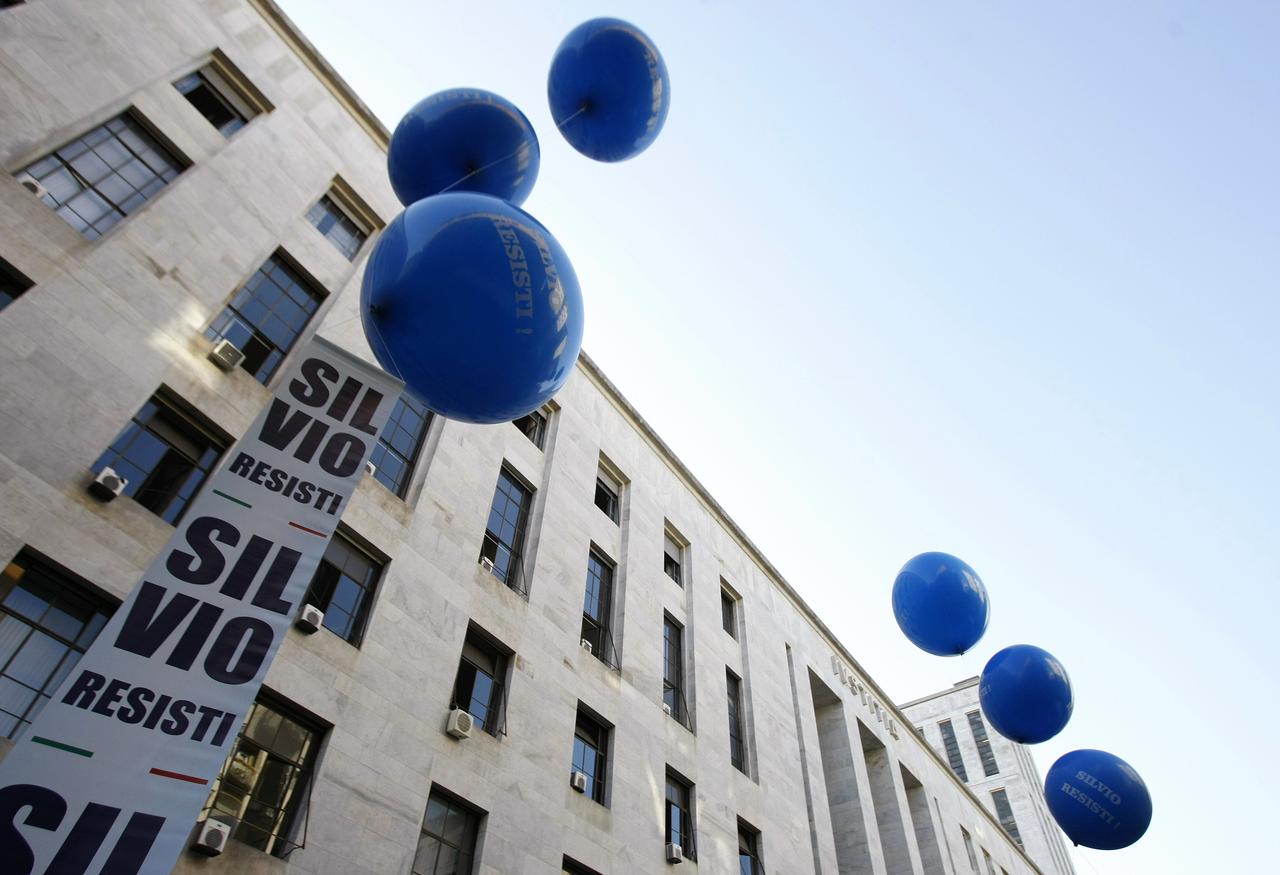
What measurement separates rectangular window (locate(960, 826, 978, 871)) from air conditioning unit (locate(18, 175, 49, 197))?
3480cm

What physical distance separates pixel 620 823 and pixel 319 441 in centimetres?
1024

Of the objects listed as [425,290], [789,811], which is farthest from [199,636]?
[789,811]

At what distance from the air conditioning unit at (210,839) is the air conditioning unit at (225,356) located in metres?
6.32

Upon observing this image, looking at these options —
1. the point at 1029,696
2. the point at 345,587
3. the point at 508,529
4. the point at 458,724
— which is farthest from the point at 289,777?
the point at 1029,696

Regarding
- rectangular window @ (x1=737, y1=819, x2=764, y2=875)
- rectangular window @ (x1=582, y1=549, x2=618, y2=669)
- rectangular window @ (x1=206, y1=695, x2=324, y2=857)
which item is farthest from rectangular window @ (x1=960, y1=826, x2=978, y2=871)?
rectangular window @ (x1=206, y1=695, x2=324, y2=857)

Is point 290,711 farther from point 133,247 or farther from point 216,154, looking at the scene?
point 216,154

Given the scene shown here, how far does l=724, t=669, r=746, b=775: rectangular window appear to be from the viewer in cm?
2045

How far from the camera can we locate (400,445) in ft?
48.2

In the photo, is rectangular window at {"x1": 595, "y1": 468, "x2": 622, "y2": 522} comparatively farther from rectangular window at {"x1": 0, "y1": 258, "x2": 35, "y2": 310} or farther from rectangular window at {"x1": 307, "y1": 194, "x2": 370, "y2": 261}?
rectangular window at {"x1": 0, "y1": 258, "x2": 35, "y2": 310}

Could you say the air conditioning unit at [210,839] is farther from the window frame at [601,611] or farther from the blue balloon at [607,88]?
the blue balloon at [607,88]

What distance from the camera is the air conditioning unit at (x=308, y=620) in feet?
35.9

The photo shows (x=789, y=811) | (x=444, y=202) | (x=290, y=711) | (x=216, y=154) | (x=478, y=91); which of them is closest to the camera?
(x=444, y=202)

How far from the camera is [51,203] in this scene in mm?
10930

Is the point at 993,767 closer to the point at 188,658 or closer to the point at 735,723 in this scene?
the point at 735,723
